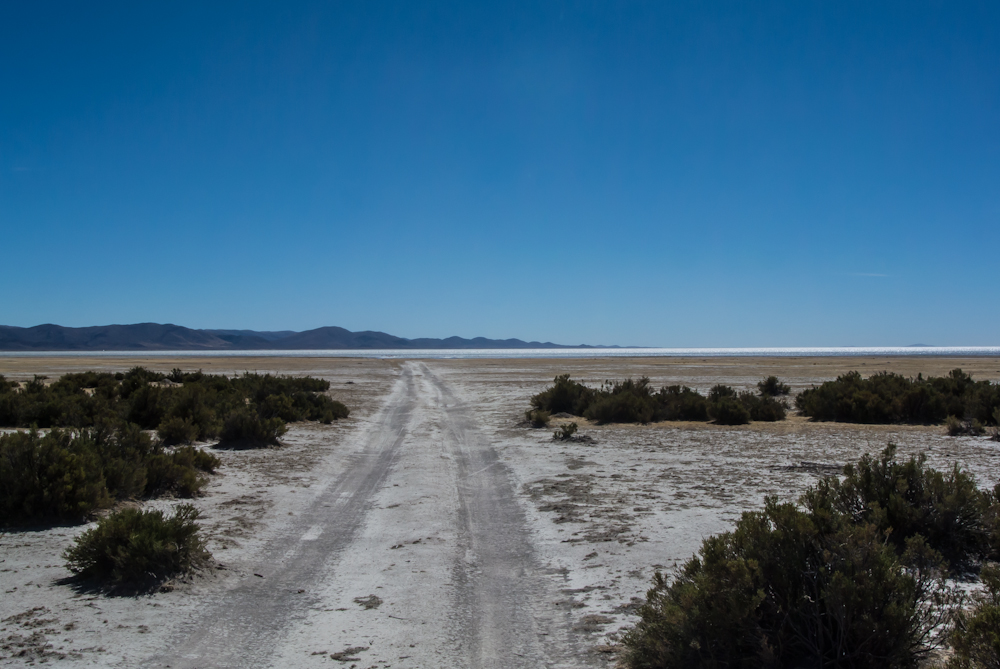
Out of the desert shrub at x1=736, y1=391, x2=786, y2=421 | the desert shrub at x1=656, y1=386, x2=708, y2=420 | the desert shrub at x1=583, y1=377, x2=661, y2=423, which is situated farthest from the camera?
the desert shrub at x1=656, y1=386, x2=708, y2=420

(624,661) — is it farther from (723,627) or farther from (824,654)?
(824,654)

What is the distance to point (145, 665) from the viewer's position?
14.1 feet

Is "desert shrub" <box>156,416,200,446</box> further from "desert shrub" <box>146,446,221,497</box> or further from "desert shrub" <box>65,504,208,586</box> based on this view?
"desert shrub" <box>65,504,208,586</box>

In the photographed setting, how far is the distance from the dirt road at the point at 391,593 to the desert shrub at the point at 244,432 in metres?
4.48

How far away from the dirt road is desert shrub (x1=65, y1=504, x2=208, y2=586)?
2.18 ft

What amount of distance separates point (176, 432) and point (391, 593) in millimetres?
10236

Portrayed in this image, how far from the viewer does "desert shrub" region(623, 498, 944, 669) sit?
3.66 meters

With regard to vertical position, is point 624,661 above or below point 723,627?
below

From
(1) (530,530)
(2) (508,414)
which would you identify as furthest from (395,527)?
(2) (508,414)

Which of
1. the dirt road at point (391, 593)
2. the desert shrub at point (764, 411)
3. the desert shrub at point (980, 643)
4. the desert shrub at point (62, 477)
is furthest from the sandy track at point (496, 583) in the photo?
the desert shrub at point (764, 411)

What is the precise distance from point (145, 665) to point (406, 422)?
Answer: 50.7 ft

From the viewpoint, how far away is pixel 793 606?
3869mm

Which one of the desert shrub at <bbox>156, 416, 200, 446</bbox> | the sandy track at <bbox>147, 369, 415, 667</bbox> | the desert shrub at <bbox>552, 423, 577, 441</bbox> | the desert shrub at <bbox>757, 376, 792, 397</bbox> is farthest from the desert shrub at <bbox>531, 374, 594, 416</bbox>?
the sandy track at <bbox>147, 369, 415, 667</bbox>

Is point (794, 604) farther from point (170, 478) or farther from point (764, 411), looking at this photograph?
point (764, 411)
